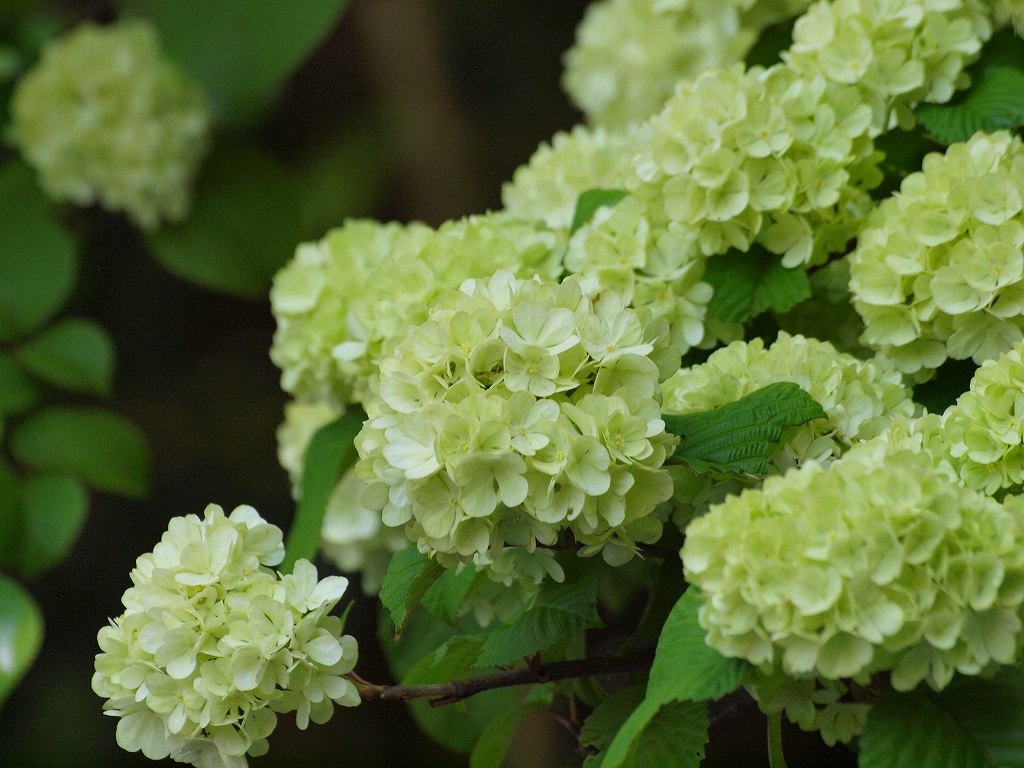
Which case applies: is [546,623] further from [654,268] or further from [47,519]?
[47,519]

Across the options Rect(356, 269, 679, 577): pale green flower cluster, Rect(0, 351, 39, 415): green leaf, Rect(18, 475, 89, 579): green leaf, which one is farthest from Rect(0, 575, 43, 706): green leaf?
Rect(356, 269, 679, 577): pale green flower cluster

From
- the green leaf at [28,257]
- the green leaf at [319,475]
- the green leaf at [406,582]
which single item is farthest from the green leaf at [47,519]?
the green leaf at [406,582]

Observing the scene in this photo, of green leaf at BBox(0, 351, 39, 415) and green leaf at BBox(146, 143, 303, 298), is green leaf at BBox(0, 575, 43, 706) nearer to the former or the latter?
green leaf at BBox(0, 351, 39, 415)

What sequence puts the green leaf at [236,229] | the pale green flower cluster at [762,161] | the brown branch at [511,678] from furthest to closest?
the green leaf at [236,229] < the pale green flower cluster at [762,161] < the brown branch at [511,678]

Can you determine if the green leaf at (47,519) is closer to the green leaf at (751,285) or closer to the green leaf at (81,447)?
the green leaf at (81,447)

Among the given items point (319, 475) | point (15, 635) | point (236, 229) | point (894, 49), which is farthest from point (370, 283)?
point (236, 229)

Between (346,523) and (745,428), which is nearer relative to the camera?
(745,428)
